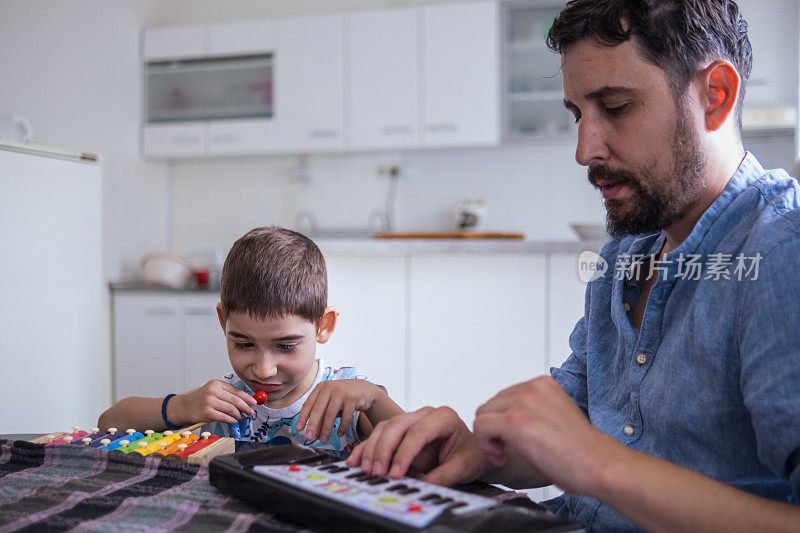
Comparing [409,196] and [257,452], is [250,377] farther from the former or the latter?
[409,196]

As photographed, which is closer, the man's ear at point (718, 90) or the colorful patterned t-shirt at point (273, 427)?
the man's ear at point (718, 90)

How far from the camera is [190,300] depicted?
3582mm

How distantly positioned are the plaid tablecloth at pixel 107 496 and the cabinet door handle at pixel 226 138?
3.29 meters

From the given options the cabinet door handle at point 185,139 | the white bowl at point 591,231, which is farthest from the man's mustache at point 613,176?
the cabinet door handle at point 185,139

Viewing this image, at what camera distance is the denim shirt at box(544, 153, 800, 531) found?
626 mm

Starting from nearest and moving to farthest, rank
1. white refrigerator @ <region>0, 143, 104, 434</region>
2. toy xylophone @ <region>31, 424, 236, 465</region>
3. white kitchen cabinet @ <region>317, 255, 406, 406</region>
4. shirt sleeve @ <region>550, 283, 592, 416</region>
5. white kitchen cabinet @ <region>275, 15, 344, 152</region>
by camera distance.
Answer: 1. toy xylophone @ <region>31, 424, 236, 465</region>
2. shirt sleeve @ <region>550, 283, 592, 416</region>
3. white refrigerator @ <region>0, 143, 104, 434</region>
4. white kitchen cabinet @ <region>317, 255, 406, 406</region>
5. white kitchen cabinet @ <region>275, 15, 344, 152</region>

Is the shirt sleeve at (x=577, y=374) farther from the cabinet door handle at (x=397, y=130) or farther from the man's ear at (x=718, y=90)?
the cabinet door handle at (x=397, y=130)

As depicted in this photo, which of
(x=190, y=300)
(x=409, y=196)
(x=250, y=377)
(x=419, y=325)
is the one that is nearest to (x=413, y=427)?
(x=250, y=377)

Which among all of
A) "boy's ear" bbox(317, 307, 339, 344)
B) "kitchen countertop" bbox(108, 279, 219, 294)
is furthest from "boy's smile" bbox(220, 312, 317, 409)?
"kitchen countertop" bbox(108, 279, 219, 294)

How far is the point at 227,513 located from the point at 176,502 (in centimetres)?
6

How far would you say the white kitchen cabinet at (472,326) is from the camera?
3.11 m

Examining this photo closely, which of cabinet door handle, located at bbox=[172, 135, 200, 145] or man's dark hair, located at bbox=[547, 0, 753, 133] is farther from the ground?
cabinet door handle, located at bbox=[172, 135, 200, 145]

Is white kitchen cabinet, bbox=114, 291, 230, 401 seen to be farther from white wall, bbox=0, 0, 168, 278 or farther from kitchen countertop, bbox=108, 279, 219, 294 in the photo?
white wall, bbox=0, 0, 168, 278

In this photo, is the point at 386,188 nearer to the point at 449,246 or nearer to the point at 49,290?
the point at 449,246
